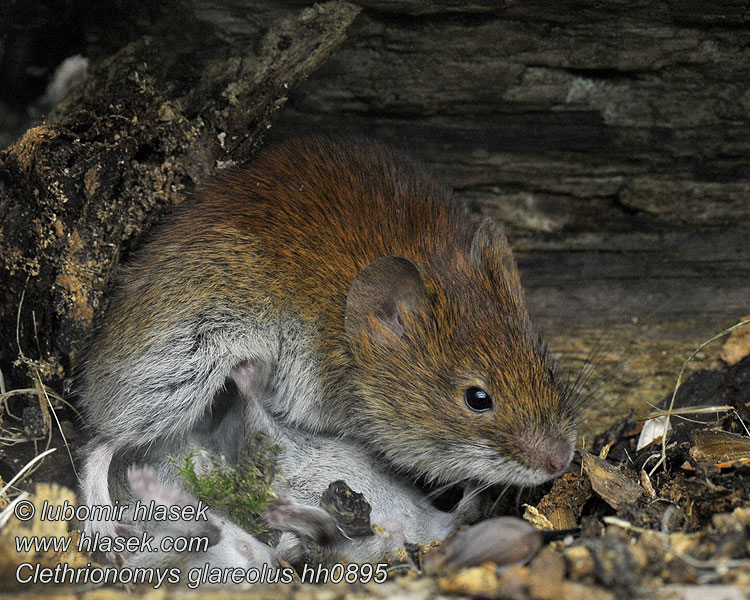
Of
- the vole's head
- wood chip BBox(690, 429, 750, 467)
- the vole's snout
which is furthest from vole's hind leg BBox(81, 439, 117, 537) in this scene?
wood chip BBox(690, 429, 750, 467)

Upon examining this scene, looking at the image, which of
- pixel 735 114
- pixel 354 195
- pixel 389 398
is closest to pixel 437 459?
pixel 389 398

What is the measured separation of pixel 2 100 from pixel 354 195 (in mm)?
2113

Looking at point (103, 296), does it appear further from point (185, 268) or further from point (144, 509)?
point (144, 509)

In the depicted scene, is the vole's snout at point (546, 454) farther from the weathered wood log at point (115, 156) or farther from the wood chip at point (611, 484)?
the weathered wood log at point (115, 156)

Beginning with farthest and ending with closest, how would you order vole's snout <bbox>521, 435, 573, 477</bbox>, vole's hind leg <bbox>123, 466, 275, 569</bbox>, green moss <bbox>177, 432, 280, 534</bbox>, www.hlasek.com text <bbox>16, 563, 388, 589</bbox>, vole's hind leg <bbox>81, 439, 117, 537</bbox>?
green moss <bbox>177, 432, 280, 534</bbox> < vole's hind leg <bbox>81, 439, 117, 537</bbox> < vole's snout <bbox>521, 435, 573, 477</bbox> < vole's hind leg <bbox>123, 466, 275, 569</bbox> < www.hlasek.com text <bbox>16, 563, 388, 589</bbox>

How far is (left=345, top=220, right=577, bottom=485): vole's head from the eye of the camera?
3.68 metres

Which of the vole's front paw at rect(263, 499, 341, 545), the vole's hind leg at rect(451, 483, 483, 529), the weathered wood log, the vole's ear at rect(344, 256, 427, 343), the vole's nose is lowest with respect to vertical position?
the vole's hind leg at rect(451, 483, 483, 529)

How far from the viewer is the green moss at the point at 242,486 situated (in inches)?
152

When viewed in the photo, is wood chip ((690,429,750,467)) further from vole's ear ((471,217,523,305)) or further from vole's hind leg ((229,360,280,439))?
vole's hind leg ((229,360,280,439))

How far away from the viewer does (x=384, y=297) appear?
386cm

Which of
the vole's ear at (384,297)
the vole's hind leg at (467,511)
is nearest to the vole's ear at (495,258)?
the vole's ear at (384,297)

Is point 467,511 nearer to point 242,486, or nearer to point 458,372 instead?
point 458,372

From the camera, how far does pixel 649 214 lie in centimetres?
499

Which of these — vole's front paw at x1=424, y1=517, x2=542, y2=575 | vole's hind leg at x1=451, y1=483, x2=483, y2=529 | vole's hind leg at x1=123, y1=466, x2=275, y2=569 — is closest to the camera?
vole's front paw at x1=424, y1=517, x2=542, y2=575
